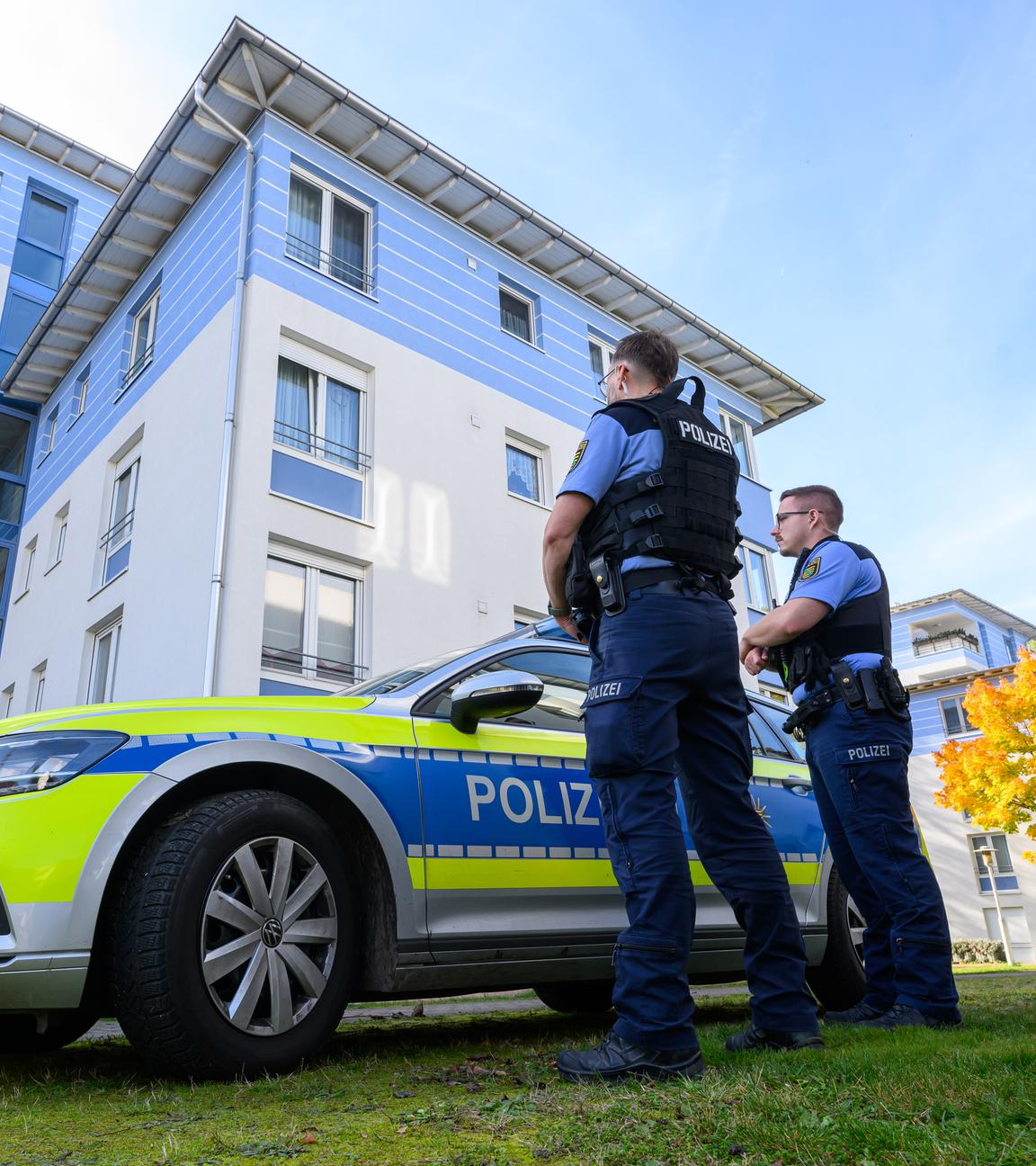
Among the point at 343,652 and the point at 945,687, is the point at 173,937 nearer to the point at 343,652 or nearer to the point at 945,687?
the point at 343,652

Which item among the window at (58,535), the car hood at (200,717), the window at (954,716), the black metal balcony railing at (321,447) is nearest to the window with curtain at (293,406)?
the black metal balcony railing at (321,447)

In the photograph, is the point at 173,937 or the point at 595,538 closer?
the point at 173,937

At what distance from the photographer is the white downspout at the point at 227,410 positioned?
11398 millimetres

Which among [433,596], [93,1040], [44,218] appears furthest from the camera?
[44,218]

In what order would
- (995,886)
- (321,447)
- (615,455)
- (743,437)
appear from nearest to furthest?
(615,455) → (321,447) → (743,437) → (995,886)

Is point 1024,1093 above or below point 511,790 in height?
below

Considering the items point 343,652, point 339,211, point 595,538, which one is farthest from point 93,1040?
point 339,211

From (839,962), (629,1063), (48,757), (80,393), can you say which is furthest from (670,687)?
(80,393)

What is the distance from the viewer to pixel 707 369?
21.6 m

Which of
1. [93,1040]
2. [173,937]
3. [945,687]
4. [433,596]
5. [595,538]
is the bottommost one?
[93,1040]

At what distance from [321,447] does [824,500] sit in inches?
403

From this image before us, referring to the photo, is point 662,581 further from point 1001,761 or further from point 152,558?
point 1001,761

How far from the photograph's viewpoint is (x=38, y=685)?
17109mm

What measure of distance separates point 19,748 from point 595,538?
1.81 metres
